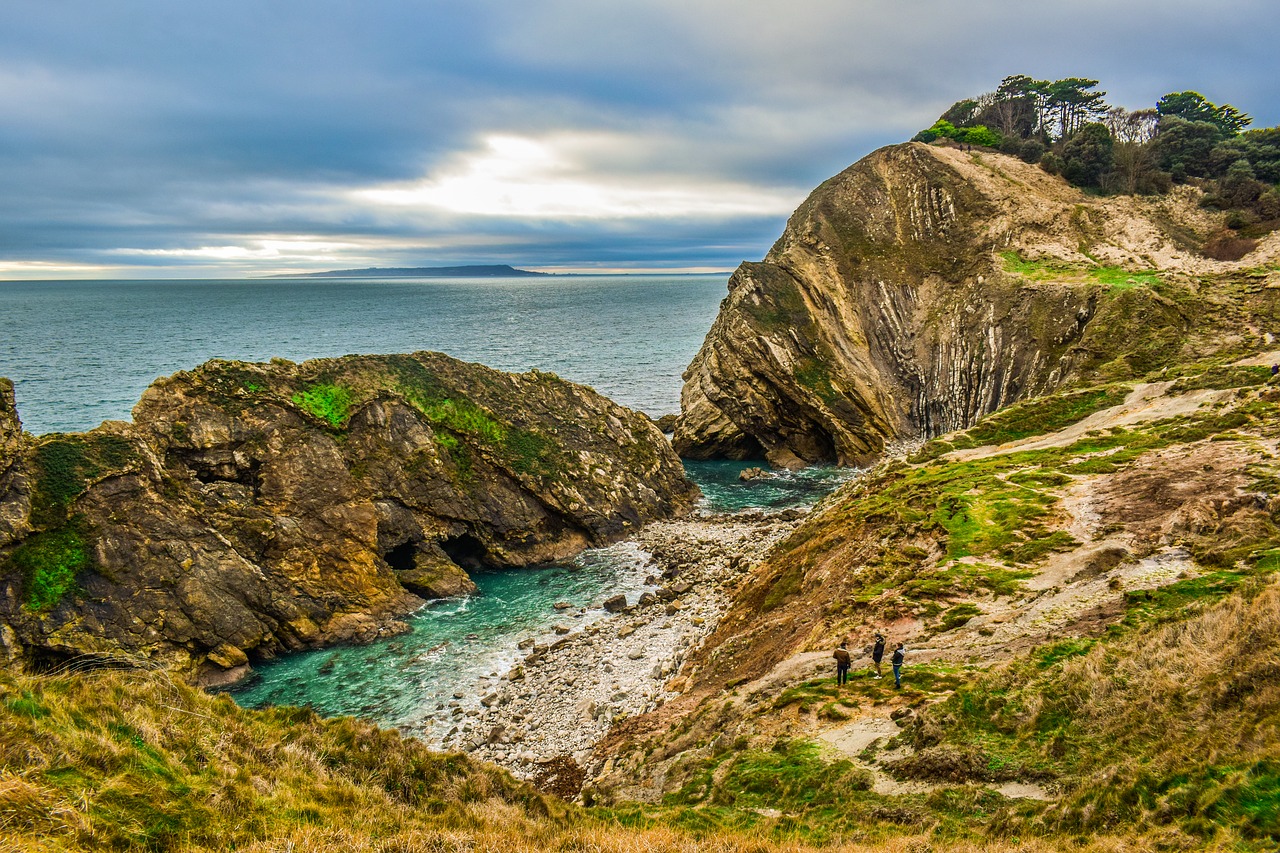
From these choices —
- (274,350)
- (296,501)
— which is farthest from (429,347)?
(296,501)

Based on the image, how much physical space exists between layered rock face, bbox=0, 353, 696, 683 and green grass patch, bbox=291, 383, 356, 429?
4.7 inches

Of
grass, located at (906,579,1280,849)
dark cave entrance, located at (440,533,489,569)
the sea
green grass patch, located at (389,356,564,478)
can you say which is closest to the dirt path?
the sea

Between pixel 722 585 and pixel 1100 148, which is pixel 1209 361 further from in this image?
pixel 1100 148

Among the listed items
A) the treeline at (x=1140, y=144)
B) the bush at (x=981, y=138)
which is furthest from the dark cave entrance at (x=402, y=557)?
the bush at (x=981, y=138)

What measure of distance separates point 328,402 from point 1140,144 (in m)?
105

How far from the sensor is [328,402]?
4456 centimetres

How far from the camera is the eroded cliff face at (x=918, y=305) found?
65938mm

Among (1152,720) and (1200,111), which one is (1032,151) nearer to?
(1200,111)

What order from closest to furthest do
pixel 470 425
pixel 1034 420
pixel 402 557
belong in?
1. pixel 1034 420
2. pixel 402 557
3. pixel 470 425

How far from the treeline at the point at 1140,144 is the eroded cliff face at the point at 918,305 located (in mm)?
3944

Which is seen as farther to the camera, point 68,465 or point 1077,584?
point 68,465

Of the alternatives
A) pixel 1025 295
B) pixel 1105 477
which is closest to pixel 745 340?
pixel 1025 295

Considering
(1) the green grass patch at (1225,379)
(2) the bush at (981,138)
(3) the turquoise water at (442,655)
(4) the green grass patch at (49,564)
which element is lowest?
(3) the turquoise water at (442,655)

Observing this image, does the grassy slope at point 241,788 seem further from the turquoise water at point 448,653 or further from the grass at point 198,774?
the turquoise water at point 448,653
